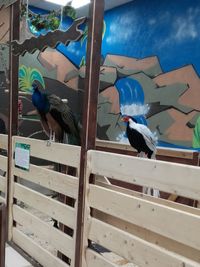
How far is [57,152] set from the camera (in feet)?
7.82

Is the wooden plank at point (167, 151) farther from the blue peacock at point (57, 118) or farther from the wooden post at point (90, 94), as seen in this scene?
the wooden post at point (90, 94)

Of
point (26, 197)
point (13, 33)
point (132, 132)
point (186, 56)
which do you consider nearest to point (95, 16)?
point (132, 132)

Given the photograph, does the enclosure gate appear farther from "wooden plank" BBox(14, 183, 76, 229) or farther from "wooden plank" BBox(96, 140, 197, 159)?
"wooden plank" BBox(96, 140, 197, 159)

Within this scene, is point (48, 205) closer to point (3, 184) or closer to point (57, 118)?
point (57, 118)

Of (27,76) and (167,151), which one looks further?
(27,76)

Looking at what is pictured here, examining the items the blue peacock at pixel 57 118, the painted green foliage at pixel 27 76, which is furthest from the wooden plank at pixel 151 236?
the painted green foliage at pixel 27 76

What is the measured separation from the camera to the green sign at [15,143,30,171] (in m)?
2.80

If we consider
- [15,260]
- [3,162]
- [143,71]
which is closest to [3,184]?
[3,162]

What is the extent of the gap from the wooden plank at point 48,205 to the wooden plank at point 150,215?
0.27m

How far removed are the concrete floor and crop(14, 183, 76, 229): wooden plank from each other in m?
0.45

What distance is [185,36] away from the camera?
4949 millimetres

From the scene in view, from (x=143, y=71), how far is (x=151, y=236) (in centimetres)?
443

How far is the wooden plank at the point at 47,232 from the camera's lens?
227 cm

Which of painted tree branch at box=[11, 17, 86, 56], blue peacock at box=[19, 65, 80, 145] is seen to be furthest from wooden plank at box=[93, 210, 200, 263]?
painted tree branch at box=[11, 17, 86, 56]
